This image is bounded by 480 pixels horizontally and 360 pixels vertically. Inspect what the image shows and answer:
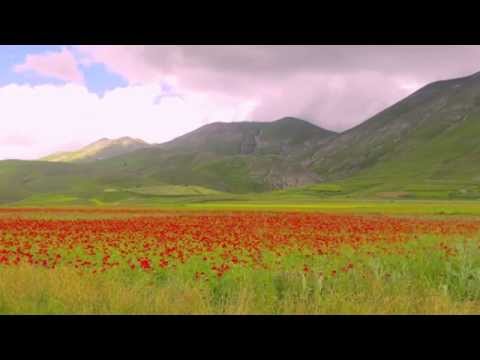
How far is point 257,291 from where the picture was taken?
8273 millimetres

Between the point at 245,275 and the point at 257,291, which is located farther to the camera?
the point at 245,275

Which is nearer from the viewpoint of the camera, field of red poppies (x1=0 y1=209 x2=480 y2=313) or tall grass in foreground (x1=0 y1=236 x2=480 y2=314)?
tall grass in foreground (x1=0 y1=236 x2=480 y2=314)

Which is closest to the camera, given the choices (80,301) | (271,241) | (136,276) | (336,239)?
(80,301)

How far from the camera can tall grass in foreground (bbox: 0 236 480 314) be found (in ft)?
21.4

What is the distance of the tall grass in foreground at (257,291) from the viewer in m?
6.53

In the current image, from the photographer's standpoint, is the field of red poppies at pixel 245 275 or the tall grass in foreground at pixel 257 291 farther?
the field of red poppies at pixel 245 275
